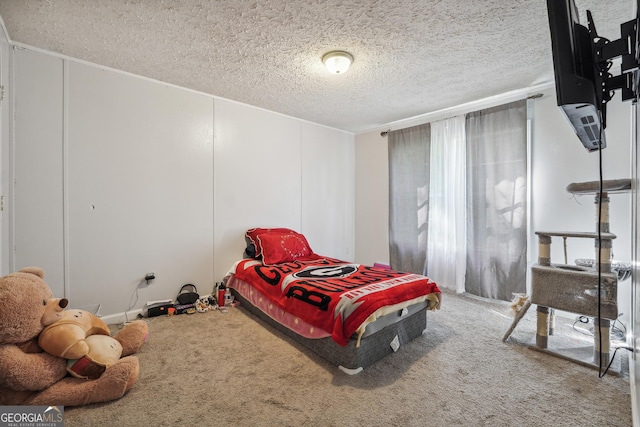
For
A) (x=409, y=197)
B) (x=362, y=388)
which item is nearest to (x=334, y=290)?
(x=362, y=388)

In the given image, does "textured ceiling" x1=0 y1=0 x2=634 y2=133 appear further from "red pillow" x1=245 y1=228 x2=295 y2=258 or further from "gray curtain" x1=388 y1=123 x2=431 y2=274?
"red pillow" x1=245 y1=228 x2=295 y2=258

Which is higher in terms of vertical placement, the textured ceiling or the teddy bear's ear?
the textured ceiling

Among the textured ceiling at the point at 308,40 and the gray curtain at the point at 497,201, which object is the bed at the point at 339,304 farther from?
the textured ceiling at the point at 308,40

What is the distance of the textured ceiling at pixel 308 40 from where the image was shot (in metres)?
1.74

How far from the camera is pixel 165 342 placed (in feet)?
7.15

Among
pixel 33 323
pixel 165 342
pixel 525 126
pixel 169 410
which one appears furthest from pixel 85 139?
pixel 525 126

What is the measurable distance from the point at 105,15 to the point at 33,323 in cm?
203

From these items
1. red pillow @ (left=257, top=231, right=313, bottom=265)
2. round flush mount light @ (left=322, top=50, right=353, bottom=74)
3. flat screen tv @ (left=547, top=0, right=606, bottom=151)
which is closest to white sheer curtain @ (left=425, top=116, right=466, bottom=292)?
red pillow @ (left=257, top=231, right=313, bottom=265)

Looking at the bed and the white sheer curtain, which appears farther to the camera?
the white sheer curtain

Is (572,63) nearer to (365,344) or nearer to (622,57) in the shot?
(622,57)

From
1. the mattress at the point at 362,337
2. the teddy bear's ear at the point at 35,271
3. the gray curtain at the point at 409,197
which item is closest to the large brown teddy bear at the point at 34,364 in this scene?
the teddy bear's ear at the point at 35,271

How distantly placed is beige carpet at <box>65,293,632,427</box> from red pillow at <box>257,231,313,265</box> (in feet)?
3.04

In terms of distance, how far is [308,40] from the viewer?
2066 millimetres

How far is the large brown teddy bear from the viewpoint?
4.34 feet
